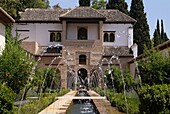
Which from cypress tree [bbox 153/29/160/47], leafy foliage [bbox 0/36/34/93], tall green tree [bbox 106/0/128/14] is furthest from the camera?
cypress tree [bbox 153/29/160/47]

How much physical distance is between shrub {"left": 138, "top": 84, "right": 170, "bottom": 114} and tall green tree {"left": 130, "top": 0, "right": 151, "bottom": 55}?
3134 cm

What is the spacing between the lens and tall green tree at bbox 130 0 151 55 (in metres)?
38.4

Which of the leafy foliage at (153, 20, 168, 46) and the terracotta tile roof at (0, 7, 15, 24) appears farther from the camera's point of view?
the leafy foliage at (153, 20, 168, 46)

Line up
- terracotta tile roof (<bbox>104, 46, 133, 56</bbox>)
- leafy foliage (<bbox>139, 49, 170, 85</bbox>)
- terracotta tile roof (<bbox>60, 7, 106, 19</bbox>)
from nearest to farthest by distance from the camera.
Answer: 1. leafy foliage (<bbox>139, 49, 170, 85</bbox>)
2. terracotta tile roof (<bbox>104, 46, 133, 56</bbox>)
3. terracotta tile roof (<bbox>60, 7, 106, 19</bbox>)

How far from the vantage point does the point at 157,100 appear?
6930mm

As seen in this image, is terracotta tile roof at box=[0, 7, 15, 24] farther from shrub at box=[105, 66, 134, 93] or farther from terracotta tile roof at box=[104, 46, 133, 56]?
terracotta tile roof at box=[104, 46, 133, 56]

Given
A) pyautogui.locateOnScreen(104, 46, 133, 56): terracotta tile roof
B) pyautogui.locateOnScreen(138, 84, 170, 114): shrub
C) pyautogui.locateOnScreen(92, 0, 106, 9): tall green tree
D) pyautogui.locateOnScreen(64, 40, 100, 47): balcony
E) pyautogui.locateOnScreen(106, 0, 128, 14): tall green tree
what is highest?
pyautogui.locateOnScreen(92, 0, 106, 9): tall green tree

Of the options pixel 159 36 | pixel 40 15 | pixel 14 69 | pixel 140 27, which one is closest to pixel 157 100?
pixel 14 69

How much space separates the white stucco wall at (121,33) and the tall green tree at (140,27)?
5.63 m

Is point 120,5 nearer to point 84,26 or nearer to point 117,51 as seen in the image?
point 84,26

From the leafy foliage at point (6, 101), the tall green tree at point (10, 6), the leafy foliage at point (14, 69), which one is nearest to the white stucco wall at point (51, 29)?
the tall green tree at point (10, 6)

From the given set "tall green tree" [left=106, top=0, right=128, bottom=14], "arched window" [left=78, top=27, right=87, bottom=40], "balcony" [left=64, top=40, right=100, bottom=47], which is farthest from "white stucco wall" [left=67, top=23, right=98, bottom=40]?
"tall green tree" [left=106, top=0, right=128, bottom=14]

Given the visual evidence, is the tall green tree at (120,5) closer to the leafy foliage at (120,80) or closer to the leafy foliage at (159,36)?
the leafy foliage at (159,36)

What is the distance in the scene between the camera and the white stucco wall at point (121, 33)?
32875mm
